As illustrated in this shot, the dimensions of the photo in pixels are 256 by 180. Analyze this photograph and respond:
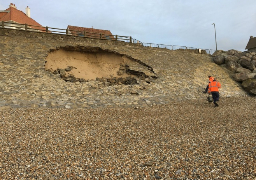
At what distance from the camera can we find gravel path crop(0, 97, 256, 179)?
13.2ft

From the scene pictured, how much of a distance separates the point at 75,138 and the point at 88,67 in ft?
47.3

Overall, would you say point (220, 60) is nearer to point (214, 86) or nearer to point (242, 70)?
point (242, 70)

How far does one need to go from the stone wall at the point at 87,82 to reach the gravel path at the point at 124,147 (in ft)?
11.4

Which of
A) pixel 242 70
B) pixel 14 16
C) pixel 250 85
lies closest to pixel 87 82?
pixel 250 85

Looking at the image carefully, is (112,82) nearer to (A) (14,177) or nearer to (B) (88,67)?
(B) (88,67)

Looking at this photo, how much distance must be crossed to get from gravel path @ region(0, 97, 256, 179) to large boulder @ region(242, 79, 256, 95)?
11840 millimetres

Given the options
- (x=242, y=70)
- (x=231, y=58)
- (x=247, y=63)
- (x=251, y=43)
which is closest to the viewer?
(x=242, y=70)

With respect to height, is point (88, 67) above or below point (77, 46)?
below

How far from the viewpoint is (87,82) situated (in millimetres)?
15055

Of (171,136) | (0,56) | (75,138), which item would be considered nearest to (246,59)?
(171,136)

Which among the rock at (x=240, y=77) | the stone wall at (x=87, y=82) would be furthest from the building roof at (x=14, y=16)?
the rock at (x=240, y=77)

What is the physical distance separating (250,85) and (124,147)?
18.6 metres

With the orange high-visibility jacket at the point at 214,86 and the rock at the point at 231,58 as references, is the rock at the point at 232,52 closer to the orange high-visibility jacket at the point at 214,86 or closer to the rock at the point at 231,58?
the rock at the point at 231,58

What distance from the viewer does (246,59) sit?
21.5 metres
